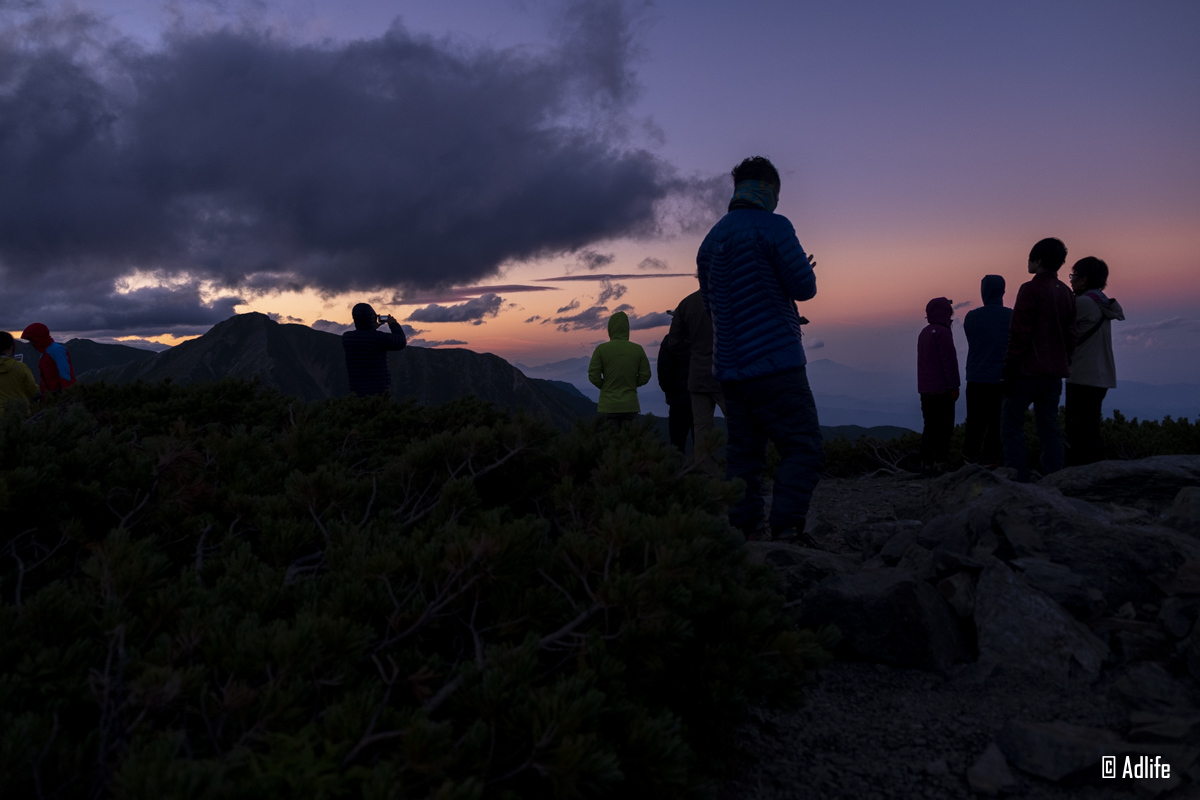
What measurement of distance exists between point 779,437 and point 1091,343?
442 centimetres

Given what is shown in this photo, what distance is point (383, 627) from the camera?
1.84 meters

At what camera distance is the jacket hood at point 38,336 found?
911cm

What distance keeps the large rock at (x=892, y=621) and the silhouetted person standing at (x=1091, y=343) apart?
4.57m

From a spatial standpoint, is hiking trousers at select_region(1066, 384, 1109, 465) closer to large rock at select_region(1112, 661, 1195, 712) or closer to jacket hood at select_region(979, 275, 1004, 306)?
jacket hood at select_region(979, 275, 1004, 306)

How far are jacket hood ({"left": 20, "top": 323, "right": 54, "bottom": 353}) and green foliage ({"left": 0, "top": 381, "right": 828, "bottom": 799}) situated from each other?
7.97m

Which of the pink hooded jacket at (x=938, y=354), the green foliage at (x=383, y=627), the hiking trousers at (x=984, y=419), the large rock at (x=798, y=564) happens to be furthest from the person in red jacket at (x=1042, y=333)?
the green foliage at (x=383, y=627)

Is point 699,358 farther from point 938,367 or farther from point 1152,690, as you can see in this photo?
point 1152,690

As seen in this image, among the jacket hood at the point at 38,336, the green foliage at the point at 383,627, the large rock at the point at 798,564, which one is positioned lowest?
the large rock at the point at 798,564

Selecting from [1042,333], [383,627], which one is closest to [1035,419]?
[1042,333]

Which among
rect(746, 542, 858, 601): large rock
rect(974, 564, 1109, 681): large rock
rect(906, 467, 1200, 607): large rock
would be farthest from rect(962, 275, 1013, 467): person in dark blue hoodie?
rect(974, 564, 1109, 681): large rock

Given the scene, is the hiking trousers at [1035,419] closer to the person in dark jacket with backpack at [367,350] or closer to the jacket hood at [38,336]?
the person in dark jacket with backpack at [367,350]

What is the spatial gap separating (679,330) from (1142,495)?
15.3 feet

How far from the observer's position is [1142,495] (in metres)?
5.94

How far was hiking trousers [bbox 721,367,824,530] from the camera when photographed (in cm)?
458
